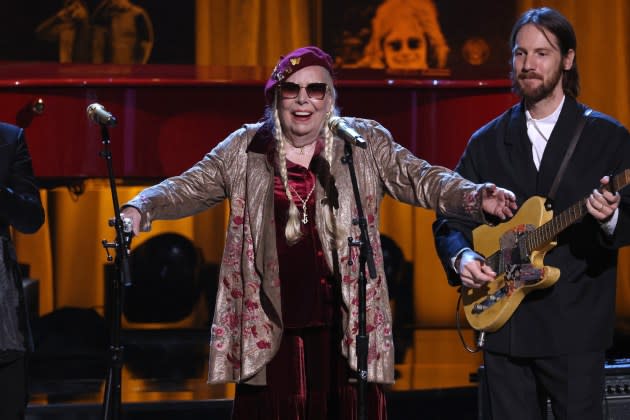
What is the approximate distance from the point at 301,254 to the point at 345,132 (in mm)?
440

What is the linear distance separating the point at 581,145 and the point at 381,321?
92 centimetres

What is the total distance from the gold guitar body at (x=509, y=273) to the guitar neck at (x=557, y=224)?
0.06 feet

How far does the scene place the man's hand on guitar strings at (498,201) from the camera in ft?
10.8

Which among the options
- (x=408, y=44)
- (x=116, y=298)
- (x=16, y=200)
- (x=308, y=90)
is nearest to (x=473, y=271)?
(x=308, y=90)

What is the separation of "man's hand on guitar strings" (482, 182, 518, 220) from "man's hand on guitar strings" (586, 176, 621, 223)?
0.80 ft

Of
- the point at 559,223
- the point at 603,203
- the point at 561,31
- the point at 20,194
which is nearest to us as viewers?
the point at 603,203

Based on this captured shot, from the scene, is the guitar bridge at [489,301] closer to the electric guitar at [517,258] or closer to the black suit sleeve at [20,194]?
the electric guitar at [517,258]

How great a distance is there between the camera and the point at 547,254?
138 inches

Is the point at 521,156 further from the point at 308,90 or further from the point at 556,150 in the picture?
the point at 308,90

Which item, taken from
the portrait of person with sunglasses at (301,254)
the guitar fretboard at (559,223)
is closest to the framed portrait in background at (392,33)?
the portrait of person with sunglasses at (301,254)

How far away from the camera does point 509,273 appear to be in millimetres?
3561

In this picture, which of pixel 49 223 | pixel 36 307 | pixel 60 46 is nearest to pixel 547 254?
pixel 36 307

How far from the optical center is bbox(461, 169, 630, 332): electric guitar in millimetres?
3422

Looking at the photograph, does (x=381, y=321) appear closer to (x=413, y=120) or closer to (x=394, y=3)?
(x=413, y=120)
